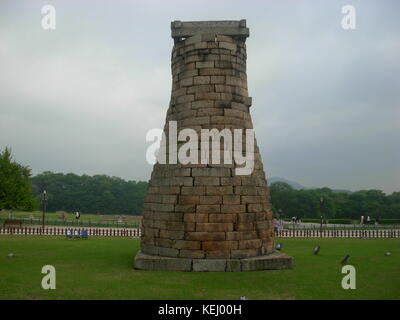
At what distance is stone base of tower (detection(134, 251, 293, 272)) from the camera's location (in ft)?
31.4

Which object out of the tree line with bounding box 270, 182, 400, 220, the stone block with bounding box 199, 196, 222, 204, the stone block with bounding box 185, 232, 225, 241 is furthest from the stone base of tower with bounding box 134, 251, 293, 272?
the tree line with bounding box 270, 182, 400, 220

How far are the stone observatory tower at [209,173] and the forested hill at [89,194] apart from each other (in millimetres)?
58867

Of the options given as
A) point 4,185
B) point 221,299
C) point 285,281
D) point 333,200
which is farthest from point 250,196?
point 333,200

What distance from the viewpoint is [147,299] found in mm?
6910

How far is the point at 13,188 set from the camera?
30078 millimetres

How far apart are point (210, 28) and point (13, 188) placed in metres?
27.7

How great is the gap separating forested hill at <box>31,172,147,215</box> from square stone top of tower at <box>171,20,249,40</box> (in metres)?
59.6

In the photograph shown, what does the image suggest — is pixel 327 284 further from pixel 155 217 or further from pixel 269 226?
pixel 155 217

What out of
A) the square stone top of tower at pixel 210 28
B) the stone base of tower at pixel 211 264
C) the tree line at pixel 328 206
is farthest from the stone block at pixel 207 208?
the tree line at pixel 328 206

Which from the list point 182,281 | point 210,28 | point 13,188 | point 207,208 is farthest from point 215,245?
point 13,188

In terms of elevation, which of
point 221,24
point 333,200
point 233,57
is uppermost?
point 221,24

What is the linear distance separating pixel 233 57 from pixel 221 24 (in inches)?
52.7

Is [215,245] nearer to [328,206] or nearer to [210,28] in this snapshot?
[210,28]

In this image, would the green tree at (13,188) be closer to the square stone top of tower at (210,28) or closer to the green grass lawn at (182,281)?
the green grass lawn at (182,281)
